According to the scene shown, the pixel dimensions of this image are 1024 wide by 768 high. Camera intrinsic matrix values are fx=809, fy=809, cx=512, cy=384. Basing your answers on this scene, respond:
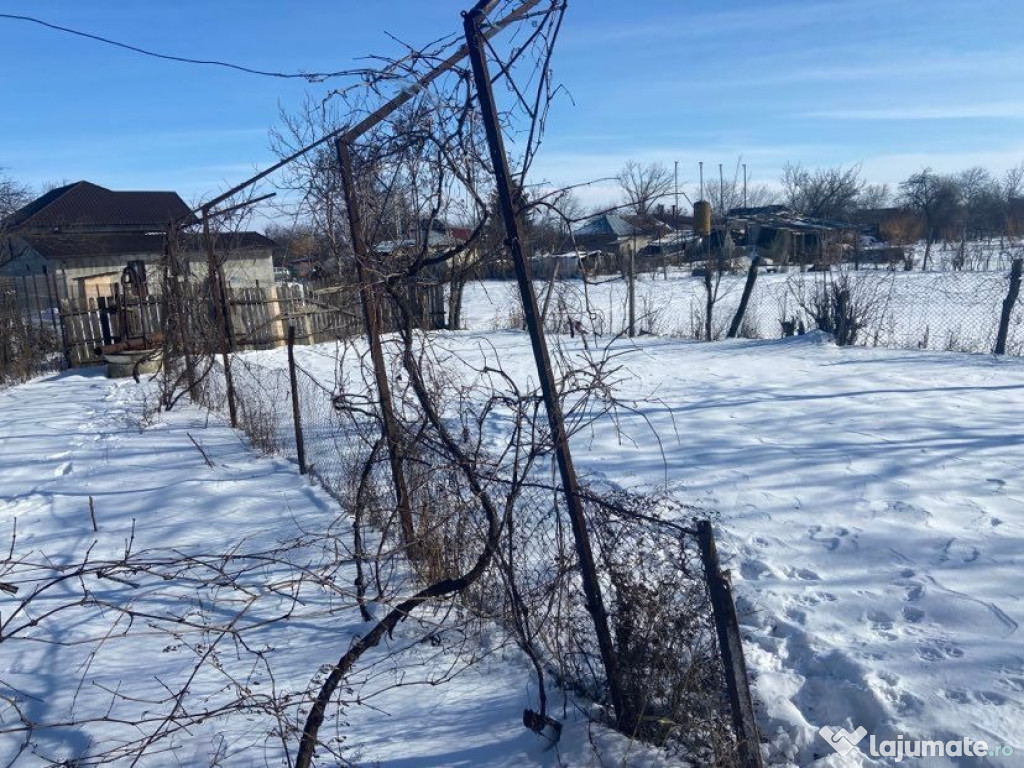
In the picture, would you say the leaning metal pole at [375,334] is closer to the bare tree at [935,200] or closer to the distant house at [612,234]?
the distant house at [612,234]

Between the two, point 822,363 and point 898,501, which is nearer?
point 898,501

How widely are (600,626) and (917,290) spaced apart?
2209 centimetres

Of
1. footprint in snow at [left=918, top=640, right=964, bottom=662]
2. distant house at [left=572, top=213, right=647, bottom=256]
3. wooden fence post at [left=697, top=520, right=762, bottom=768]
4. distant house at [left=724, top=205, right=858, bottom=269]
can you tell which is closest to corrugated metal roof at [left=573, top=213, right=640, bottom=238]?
distant house at [left=572, top=213, right=647, bottom=256]

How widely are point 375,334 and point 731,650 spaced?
7.93ft

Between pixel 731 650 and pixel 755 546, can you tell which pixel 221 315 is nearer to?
pixel 755 546

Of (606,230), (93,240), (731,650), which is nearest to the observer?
(731,650)

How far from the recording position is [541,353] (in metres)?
2.93

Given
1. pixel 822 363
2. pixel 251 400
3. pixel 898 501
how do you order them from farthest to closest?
pixel 822 363 < pixel 251 400 < pixel 898 501

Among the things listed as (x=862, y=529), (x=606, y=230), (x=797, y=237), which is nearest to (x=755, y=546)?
(x=862, y=529)

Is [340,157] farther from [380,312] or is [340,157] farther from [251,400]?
[251,400]

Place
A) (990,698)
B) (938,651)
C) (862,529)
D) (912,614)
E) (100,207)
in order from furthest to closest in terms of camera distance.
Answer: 1. (100,207)
2. (862,529)
3. (912,614)
4. (938,651)
5. (990,698)

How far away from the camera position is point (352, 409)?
376 cm

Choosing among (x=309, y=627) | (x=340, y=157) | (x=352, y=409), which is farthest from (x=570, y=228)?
(x=309, y=627)
